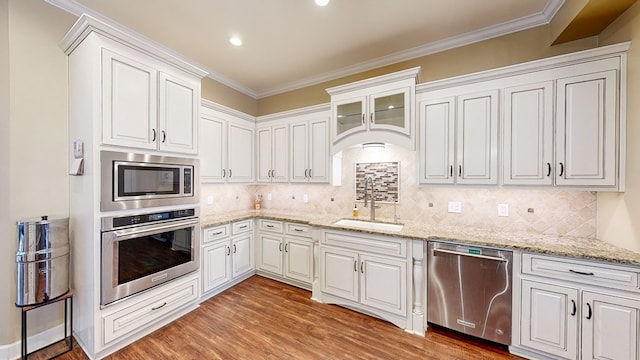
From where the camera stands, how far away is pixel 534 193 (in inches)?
93.7

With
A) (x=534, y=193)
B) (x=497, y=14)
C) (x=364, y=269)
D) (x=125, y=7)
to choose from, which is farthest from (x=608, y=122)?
(x=125, y=7)

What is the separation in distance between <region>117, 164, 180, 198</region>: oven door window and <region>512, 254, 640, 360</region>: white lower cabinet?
331cm

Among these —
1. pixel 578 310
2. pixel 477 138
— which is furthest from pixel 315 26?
pixel 578 310

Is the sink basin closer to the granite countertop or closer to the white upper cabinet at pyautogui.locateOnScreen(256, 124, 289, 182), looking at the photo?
the granite countertop

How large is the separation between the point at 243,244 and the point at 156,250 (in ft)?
4.20

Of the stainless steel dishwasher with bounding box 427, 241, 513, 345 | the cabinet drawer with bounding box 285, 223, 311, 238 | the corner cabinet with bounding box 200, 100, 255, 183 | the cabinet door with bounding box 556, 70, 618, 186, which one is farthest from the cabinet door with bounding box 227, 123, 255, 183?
the cabinet door with bounding box 556, 70, 618, 186

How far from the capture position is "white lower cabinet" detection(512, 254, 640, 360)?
65.0 inches

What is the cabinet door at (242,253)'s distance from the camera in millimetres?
3283

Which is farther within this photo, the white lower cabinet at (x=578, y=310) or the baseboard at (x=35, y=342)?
the baseboard at (x=35, y=342)

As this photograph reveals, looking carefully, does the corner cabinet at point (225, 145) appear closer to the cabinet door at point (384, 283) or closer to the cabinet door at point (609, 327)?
the cabinet door at point (384, 283)

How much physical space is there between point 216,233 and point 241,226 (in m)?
0.42

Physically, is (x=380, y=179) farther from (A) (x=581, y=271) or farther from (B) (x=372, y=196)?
(A) (x=581, y=271)

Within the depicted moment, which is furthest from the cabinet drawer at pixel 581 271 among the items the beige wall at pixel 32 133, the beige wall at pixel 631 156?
the beige wall at pixel 32 133

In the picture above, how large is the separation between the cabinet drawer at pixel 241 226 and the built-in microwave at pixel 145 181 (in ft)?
2.68
